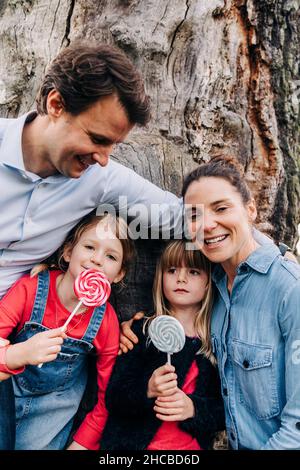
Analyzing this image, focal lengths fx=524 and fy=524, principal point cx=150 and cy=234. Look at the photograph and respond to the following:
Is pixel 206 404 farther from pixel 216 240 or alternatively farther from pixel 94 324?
pixel 216 240

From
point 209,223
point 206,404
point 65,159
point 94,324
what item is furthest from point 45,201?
point 206,404

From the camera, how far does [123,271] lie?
9.95ft

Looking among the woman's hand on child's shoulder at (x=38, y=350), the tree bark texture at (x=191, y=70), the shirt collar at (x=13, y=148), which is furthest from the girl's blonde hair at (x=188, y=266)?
the shirt collar at (x=13, y=148)

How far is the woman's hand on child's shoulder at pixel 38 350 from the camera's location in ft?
7.90

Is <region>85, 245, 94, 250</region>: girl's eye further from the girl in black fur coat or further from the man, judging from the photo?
the girl in black fur coat

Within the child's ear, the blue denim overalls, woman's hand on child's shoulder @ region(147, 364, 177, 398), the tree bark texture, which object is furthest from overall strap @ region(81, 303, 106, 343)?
the tree bark texture

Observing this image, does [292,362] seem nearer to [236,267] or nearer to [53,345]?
[236,267]

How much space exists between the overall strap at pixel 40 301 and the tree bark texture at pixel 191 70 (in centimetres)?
87

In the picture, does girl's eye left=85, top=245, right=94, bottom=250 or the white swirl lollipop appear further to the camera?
girl's eye left=85, top=245, right=94, bottom=250

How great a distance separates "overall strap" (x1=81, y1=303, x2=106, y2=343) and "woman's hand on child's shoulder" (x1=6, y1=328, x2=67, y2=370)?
17.1 inches

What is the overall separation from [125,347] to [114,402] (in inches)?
11.9

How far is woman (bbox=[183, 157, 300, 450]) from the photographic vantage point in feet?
8.48

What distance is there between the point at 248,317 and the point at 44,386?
1.17m

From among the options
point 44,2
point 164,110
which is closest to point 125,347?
point 164,110
